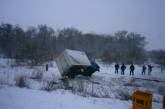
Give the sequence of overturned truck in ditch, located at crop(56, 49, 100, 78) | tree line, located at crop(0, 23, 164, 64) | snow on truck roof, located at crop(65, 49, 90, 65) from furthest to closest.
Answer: tree line, located at crop(0, 23, 164, 64) → snow on truck roof, located at crop(65, 49, 90, 65) → overturned truck in ditch, located at crop(56, 49, 100, 78)

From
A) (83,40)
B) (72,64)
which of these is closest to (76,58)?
(72,64)

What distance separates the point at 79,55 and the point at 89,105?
38.2 feet

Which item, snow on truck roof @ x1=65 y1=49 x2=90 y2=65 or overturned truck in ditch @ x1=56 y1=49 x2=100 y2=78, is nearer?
overturned truck in ditch @ x1=56 y1=49 x2=100 y2=78

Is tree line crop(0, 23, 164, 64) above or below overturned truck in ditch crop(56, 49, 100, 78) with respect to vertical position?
above

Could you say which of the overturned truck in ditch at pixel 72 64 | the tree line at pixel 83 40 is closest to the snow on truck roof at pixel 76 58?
the overturned truck in ditch at pixel 72 64

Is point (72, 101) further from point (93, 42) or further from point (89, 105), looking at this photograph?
point (93, 42)

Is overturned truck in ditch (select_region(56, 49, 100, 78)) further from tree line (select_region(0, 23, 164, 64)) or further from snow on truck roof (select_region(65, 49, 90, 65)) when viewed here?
tree line (select_region(0, 23, 164, 64))

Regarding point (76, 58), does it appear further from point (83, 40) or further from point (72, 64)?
point (83, 40)

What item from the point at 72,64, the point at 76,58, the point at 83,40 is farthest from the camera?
the point at 83,40

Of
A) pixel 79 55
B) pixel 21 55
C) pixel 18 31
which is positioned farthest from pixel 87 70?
Result: pixel 18 31

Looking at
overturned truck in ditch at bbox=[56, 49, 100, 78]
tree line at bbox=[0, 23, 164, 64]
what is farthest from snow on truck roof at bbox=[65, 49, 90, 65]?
tree line at bbox=[0, 23, 164, 64]

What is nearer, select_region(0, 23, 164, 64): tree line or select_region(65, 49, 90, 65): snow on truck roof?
select_region(65, 49, 90, 65): snow on truck roof

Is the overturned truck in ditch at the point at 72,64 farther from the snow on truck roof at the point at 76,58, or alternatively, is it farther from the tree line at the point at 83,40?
the tree line at the point at 83,40

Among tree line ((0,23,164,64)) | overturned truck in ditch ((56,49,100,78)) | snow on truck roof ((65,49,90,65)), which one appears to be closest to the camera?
overturned truck in ditch ((56,49,100,78))
